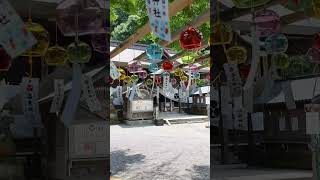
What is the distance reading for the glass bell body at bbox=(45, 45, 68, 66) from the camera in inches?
143

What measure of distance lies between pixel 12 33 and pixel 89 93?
816 millimetres

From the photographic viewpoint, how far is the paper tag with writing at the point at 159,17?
465 cm

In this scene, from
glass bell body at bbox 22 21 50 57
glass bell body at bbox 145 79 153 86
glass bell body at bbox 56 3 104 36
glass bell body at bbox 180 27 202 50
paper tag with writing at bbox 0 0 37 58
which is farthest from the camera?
glass bell body at bbox 145 79 153 86

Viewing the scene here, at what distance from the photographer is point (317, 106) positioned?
4230 mm

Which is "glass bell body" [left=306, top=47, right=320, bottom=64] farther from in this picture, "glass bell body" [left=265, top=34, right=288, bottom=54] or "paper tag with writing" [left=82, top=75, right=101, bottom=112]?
"paper tag with writing" [left=82, top=75, right=101, bottom=112]

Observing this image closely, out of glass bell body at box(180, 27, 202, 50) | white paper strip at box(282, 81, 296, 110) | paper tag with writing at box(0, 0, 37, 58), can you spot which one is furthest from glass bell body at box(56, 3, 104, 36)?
glass bell body at box(180, 27, 202, 50)

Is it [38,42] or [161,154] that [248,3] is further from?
[161,154]

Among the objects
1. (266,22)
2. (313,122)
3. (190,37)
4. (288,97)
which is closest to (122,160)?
(190,37)

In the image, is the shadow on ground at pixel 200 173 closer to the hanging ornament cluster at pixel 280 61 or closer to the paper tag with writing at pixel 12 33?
the hanging ornament cluster at pixel 280 61

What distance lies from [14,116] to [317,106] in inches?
113

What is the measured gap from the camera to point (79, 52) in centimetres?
374

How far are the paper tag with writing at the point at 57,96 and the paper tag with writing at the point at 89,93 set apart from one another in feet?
0.63

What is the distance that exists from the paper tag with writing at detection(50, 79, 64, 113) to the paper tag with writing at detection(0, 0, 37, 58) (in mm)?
393

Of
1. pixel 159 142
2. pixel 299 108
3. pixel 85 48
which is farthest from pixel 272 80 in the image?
pixel 159 142
